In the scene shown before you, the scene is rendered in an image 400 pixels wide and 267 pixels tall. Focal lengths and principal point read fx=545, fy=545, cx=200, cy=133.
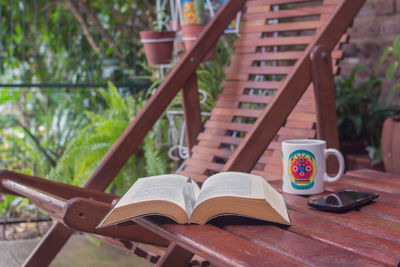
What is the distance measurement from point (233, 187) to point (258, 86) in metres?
1.35

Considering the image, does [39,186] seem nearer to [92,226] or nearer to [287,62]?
[92,226]

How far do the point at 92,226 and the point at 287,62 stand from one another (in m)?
2.17

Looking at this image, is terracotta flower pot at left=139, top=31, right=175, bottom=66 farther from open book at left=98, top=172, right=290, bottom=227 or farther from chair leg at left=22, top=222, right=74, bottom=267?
open book at left=98, top=172, right=290, bottom=227

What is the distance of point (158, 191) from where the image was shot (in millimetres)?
1177

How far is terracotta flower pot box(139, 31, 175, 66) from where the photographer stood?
2.78 m

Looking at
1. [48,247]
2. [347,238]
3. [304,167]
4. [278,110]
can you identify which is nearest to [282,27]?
[278,110]

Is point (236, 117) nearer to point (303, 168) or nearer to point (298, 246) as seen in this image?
point (303, 168)

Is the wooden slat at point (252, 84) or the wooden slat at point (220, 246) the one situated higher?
the wooden slat at point (252, 84)

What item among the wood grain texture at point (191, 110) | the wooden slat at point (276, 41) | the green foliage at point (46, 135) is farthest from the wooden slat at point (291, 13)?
the green foliage at point (46, 135)

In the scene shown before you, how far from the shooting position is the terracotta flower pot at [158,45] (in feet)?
9.12

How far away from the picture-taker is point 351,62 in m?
3.47

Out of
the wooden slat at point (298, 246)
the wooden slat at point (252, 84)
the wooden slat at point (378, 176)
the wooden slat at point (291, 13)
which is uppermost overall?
the wooden slat at point (291, 13)

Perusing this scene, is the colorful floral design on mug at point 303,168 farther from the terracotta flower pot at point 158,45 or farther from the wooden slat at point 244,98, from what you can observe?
the terracotta flower pot at point 158,45

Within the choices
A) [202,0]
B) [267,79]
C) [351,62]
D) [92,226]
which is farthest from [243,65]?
[92,226]
